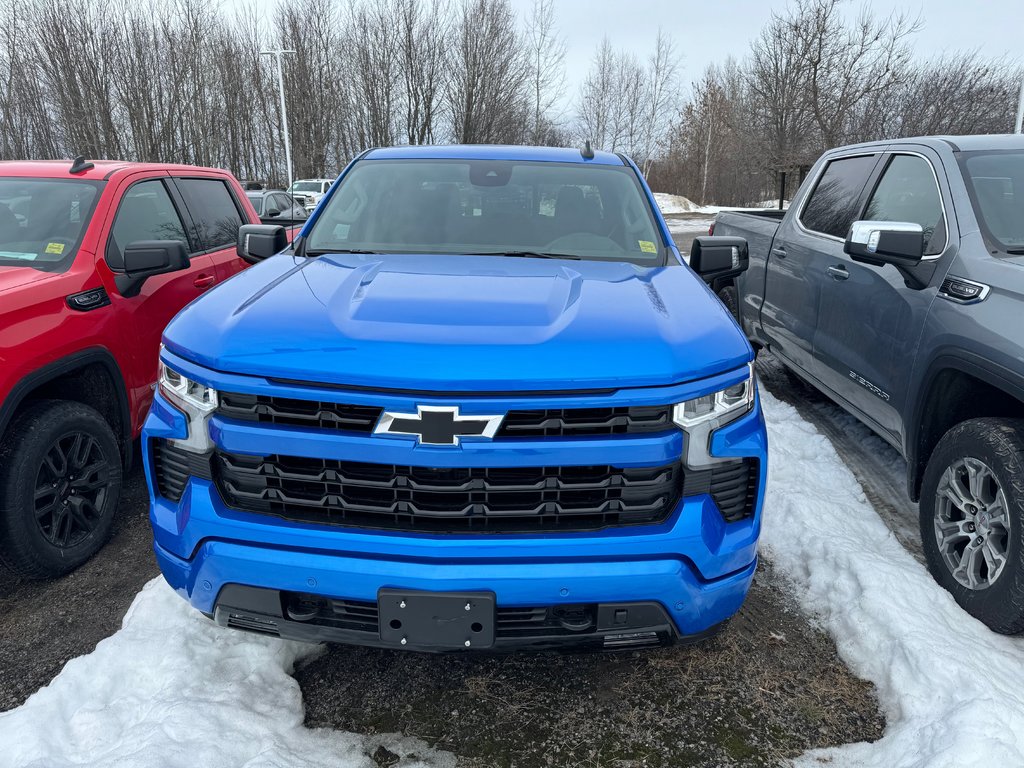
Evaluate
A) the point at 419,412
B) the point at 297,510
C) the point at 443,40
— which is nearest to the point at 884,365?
the point at 419,412

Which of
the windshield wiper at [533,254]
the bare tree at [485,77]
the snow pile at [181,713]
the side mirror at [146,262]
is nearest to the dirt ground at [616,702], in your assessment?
the snow pile at [181,713]

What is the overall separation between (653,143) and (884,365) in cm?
4364

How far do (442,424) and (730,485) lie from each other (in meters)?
0.91

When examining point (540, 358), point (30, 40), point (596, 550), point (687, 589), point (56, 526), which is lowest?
point (56, 526)

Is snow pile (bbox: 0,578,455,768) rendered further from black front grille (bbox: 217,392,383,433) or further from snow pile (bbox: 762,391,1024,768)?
snow pile (bbox: 762,391,1024,768)

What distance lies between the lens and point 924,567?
10.6 feet

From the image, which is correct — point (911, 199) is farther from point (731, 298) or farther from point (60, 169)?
point (60, 169)

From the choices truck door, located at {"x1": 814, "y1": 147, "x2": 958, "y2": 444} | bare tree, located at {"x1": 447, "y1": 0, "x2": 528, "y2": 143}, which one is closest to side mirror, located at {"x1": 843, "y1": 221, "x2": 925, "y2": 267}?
truck door, located at {"x1": 814, "y1": 147, "x2": 958, "y2": 444}

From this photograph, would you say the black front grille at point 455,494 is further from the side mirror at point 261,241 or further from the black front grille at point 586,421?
the side mirror at point 261,241

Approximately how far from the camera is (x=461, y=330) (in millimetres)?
2121

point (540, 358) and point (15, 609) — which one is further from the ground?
point (540, 358)

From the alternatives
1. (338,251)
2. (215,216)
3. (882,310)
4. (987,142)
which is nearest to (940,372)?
(882,310)

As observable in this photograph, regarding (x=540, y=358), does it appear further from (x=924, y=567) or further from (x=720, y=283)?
(x=720, y=283)

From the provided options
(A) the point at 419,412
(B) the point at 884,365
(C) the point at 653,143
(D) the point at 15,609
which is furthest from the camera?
(C) the point at 653,143
